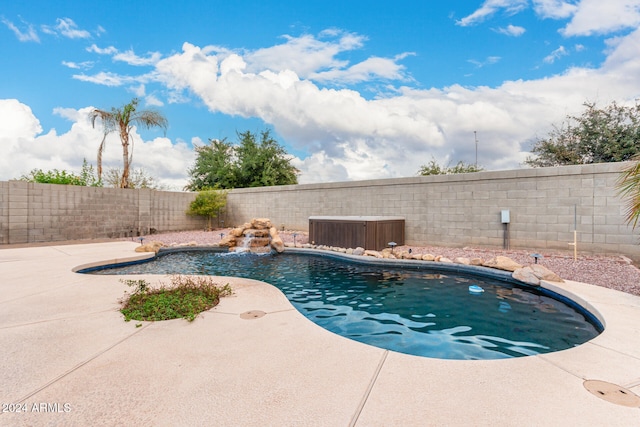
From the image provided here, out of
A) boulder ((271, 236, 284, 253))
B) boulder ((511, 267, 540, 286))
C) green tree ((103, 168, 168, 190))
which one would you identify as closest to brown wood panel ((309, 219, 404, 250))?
boulder ((271, 236, 284, 253))

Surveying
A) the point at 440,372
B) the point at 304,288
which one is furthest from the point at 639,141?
the point at 440,372

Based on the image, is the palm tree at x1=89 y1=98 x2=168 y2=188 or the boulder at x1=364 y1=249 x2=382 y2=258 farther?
the palm tree at x1=89 y1=98 x2=168 y2=188

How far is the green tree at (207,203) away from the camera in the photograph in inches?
A: 531

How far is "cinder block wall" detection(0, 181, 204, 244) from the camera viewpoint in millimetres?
9125

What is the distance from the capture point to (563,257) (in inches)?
260

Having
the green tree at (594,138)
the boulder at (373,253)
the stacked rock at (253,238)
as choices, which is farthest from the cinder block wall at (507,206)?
the green tree at (594,138)

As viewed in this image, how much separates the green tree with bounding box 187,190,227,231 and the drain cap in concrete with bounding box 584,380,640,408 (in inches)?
519

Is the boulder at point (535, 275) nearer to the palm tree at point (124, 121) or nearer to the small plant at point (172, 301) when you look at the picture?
the small plant at point (172, 301)

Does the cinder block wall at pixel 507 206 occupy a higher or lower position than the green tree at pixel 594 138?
lower

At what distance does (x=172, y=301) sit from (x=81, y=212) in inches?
374

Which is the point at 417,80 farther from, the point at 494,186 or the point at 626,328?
the point at 626,328

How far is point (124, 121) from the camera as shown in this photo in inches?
519

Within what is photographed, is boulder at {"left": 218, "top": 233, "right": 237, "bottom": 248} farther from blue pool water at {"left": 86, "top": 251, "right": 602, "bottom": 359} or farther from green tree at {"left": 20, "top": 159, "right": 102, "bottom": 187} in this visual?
green tree at {"left": 20, "top": 159, "right": 102, "bottom": 187}

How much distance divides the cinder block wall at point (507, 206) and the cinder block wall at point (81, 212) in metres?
6.95
